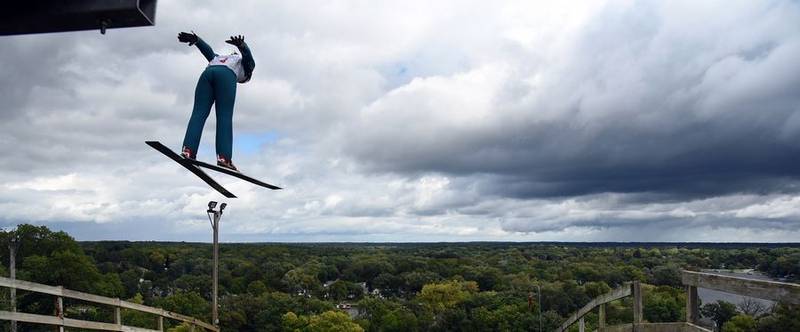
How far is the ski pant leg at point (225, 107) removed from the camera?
199 inches

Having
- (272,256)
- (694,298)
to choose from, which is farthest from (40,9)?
(272,256)

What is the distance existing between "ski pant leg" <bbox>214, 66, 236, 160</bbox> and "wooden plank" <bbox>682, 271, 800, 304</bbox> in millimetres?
3966

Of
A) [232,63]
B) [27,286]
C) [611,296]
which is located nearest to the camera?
[232,63]

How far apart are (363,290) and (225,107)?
113 meters

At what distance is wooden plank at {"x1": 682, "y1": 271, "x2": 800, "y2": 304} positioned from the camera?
4.10 metres

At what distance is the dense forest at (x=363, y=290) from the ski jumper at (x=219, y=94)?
19.9 metres

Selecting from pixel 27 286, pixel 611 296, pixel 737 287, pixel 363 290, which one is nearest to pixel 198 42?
pixel 27 286

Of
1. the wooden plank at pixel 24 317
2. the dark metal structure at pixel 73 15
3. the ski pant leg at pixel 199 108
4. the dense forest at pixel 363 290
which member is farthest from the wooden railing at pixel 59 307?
the dense forest at pixel 363 290

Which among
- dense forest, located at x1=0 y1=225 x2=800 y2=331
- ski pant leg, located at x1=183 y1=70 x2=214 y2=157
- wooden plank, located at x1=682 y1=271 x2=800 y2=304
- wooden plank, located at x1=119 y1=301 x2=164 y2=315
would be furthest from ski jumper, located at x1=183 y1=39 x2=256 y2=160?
dense forest, located at x1=0 y1=225 x2=800 y2=331

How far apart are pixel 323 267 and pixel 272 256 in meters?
24.1

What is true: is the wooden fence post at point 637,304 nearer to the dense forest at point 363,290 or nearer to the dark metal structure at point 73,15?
the dark metal structure at point 73,15

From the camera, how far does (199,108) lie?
5.06m

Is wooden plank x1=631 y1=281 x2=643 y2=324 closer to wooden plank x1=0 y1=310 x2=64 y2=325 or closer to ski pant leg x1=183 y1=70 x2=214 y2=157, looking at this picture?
ski pant leg x1=183 y1=70 x2=214 y2=157

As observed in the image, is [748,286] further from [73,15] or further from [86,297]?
[86,297]
